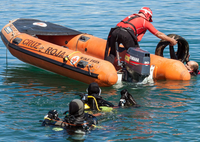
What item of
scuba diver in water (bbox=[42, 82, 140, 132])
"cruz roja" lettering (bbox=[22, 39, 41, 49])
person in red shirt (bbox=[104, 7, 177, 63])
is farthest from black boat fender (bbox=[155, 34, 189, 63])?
scuba diver in water (bbox=[42, 82, 140, 132])

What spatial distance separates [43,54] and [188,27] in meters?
8.94

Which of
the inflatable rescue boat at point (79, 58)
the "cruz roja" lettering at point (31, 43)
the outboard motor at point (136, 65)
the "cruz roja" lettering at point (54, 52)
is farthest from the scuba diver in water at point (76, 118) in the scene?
the "cruz roja" lettering at point (31, 43)

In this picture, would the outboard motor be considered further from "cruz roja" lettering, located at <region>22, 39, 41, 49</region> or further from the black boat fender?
"cruz roja" lettering, located at <region>22, 39, 41, 49</region>

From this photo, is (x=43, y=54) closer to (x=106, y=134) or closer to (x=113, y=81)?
(x=113, y=81)

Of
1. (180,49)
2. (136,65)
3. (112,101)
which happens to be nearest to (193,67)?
(180,49)

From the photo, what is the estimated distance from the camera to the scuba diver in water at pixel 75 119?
5.90m

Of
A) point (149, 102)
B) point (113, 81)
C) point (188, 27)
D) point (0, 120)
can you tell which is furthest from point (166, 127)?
point (188, 27)

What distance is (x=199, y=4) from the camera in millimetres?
21984

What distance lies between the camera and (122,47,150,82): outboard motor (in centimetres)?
891

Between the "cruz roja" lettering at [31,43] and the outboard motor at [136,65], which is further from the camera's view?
the "cruz roja" lettering at [31,43]

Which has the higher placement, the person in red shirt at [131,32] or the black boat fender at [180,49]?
the person in red shirt at [131,32]

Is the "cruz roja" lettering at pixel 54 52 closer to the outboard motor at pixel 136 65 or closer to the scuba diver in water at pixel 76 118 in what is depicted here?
the outboard motor at pixel 136 65

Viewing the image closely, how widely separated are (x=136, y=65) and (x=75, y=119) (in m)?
3.42

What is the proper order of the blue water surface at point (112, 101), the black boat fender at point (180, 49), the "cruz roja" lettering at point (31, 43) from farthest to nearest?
the black boat fender at point (180, 49)
the "cruz roja" lettering at point (31, 43)
the blue water surface at point (112, 101)
